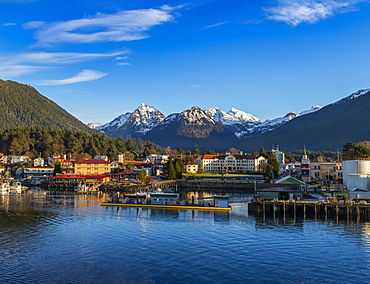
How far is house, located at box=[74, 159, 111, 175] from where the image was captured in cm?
11638

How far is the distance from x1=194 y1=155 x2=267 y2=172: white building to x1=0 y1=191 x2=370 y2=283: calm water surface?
3949 inches

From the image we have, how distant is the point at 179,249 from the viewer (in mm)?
32469

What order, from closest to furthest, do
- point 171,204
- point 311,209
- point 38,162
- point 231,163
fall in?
point 311,209 < point 171,204 < point 38,162 < point 231,163

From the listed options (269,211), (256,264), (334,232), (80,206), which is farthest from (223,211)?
(256,264)

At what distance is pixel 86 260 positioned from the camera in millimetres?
29234

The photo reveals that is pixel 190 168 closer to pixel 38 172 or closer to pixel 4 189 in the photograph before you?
pixel 38 172

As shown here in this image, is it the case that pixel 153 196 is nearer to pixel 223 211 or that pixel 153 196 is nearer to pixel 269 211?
pixel 223 211

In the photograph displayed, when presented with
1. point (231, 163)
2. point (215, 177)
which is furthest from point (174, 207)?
point (231, 163)

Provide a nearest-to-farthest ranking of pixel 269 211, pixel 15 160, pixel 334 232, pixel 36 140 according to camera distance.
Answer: pixel 334 232 < pixel 269 211 < pixel 15 160 < pixel 36 140

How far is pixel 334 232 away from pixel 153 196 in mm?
28679

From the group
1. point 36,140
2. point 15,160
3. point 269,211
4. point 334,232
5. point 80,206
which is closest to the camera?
point 334,232

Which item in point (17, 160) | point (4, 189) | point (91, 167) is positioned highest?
point (17, 160)

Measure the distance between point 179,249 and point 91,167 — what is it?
8999 centimetres

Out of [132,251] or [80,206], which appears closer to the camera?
[132,251]
